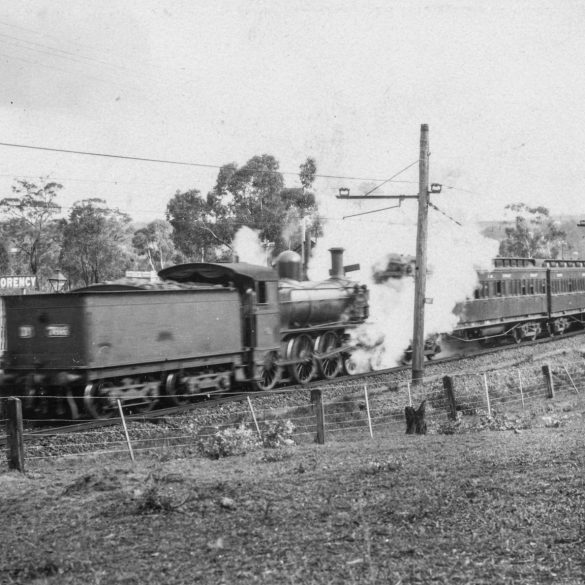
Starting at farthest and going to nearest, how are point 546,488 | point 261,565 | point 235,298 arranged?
point 235,298
point 546,488
point 261,565

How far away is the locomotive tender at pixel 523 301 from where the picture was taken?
25625mm

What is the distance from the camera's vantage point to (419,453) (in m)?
8.61

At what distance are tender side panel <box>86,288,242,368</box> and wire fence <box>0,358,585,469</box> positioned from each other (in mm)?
1193

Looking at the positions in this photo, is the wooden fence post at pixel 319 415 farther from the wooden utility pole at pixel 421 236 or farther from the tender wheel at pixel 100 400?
the wooden utility pole at pixel 421 236

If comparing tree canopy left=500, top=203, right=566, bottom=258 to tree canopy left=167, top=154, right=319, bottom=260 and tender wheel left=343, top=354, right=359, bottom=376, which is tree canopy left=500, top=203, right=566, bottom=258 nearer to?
tree canopy left=167, top=154, right=319, bottom=260

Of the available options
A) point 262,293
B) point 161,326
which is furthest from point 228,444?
point 262,293

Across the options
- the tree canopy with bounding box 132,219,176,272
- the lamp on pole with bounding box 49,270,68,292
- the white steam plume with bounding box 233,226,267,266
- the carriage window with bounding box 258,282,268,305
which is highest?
the tree canopy with bounding box 132,219,176,272

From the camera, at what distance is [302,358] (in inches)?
728

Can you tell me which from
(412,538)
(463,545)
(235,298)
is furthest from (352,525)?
(235,298)

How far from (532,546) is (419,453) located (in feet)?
12.4

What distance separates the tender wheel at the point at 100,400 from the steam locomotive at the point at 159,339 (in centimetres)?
2

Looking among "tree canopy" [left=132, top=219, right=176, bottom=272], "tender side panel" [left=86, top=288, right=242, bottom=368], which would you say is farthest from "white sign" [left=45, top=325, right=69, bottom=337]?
"tree canopy" [left=132, top=219, right=176, bottom=272]

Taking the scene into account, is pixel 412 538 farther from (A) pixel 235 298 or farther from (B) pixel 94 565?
(A) pixel 235 298

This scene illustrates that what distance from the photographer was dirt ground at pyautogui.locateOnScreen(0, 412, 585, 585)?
4.62 metres
